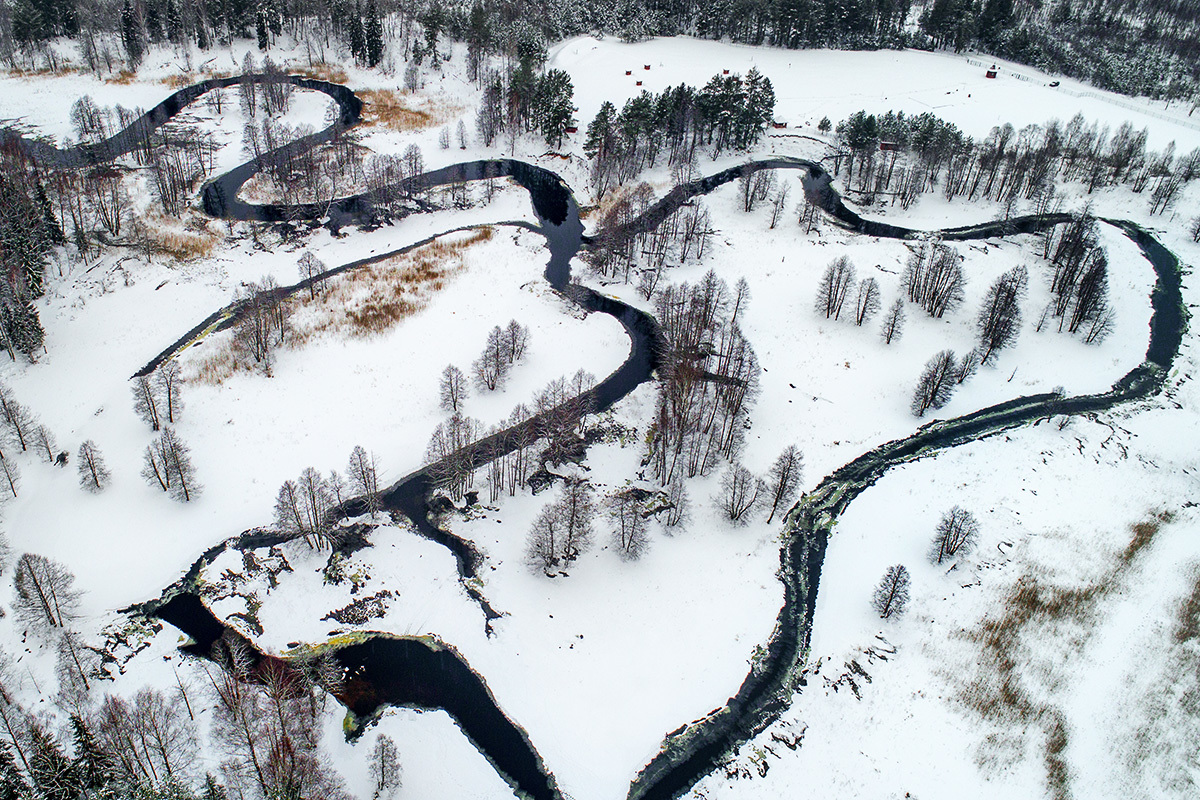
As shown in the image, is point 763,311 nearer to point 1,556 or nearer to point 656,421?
point 656,421

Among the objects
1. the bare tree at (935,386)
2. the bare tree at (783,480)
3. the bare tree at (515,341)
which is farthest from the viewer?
the bare tree at (515,341)

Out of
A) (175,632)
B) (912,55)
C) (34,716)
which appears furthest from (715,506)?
(912,55)

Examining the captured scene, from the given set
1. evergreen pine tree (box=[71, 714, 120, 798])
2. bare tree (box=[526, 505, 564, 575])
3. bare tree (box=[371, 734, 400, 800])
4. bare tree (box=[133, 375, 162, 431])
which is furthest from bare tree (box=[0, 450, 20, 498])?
bare tree (box=[526, 505, 564, 575])

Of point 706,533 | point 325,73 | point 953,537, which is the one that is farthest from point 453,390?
point 325,73

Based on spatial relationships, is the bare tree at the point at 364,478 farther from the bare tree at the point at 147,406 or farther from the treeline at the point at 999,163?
the treeline at the point at 999,163

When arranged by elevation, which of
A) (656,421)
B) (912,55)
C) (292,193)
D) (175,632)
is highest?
(912,55)

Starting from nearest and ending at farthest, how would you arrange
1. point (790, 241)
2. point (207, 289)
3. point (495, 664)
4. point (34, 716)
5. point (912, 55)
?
point (34, 716) → point (495, 664) → point (207, 289) → point (790, 241) → point (912, 55)

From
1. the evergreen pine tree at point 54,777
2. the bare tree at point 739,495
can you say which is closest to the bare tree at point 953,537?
the bare tree at point 739,495
